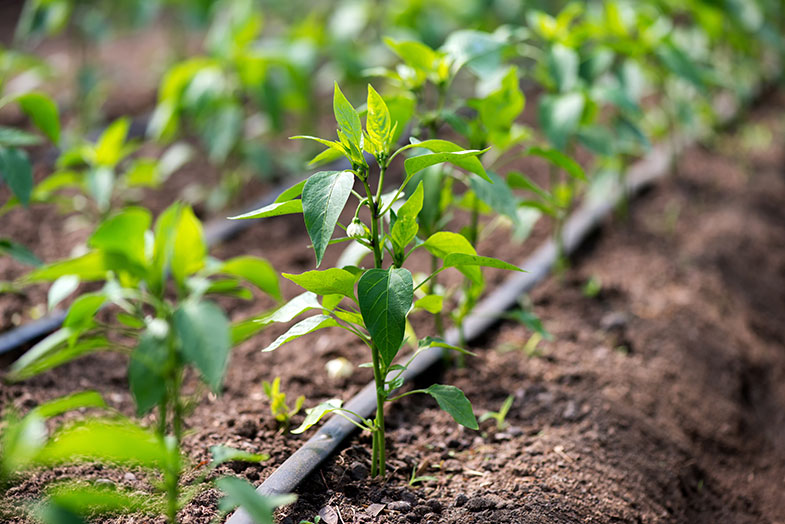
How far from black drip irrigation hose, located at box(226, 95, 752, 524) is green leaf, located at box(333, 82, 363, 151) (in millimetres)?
491

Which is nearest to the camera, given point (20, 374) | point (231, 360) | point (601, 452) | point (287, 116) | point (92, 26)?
point (20, 374)

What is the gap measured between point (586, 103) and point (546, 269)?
67cm

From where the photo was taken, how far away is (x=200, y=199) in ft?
11.0

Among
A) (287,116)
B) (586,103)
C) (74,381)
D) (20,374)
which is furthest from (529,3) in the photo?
(20,374)

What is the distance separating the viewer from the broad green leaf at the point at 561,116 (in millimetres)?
2268

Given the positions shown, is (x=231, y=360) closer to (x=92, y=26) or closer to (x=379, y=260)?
(x=379, y=260)

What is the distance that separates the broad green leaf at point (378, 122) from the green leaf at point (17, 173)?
1.00m

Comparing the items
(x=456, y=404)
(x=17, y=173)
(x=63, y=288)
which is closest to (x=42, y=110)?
(x=17, y=173)

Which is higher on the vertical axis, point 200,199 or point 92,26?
point 92,26

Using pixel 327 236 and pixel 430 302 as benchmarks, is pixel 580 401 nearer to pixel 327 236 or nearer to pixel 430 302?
pixel 430 302

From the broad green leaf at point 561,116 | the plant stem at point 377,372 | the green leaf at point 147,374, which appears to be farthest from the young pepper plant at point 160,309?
the broad green leaf at point 561,116

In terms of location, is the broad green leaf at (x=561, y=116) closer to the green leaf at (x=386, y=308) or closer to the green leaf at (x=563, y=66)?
the green leaf at (x=563, y=66)

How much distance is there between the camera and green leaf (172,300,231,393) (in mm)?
1200

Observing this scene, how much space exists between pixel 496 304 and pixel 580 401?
0.56 meters
